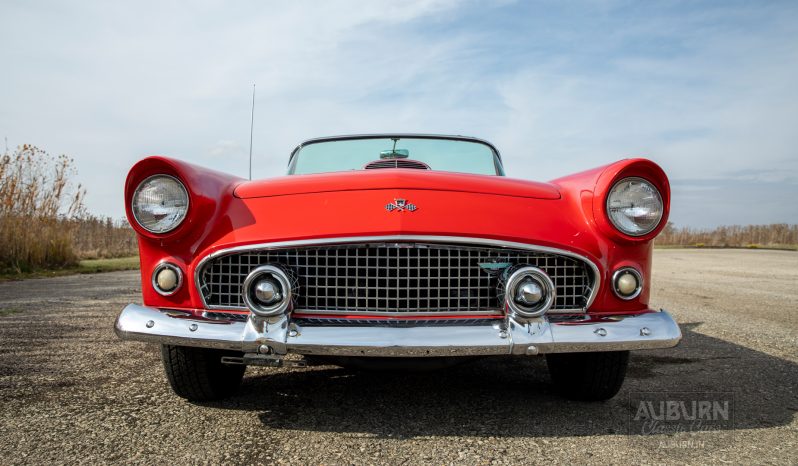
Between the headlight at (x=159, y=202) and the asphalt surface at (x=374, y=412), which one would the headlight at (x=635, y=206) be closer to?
the asphalt surface at (x=374, y=412)

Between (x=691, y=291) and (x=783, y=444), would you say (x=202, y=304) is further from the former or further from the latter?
(x=691, y=291)

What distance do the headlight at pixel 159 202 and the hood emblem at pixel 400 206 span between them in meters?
0.72

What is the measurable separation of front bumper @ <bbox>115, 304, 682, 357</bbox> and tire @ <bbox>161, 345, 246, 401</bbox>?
0.21 meters

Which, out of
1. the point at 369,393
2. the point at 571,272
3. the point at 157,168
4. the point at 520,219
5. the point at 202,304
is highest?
the point at 157,168

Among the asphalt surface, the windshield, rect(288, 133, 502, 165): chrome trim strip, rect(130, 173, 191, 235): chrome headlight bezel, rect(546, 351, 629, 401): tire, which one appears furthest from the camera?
rect(288, 133, 502, 165): chrome trim strip

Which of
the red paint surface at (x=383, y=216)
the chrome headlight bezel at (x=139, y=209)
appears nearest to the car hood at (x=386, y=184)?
the red paint surface at (x=383, y=216)

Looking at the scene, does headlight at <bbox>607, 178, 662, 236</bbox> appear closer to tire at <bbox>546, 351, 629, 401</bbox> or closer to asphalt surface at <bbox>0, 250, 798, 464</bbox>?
tire at <bbox>546, 351, 629, 401</bbox>

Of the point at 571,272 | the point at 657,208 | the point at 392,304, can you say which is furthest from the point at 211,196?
the point at 657,208

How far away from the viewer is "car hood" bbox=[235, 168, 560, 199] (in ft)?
6.48

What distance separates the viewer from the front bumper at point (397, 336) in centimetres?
164

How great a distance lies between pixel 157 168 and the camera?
192 cm

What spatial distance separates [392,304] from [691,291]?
542cm

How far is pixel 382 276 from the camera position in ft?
6.14

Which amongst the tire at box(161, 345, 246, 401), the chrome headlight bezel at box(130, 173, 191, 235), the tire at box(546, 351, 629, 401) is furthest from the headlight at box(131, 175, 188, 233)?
the tire at box(546, 351, 629, 401)
